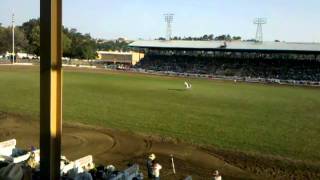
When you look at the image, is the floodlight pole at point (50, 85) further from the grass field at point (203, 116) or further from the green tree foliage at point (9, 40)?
the green tree foliage at point (9, 40)

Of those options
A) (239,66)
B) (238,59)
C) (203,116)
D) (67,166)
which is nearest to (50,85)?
(67,166)

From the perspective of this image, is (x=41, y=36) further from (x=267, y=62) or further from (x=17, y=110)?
(x=267, y=62)

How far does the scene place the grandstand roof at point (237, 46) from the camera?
80.7 metres

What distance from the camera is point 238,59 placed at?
92188mm

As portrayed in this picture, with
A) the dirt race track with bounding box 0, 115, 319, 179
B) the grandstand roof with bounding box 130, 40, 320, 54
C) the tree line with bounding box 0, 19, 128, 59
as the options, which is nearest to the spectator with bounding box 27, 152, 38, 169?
the dirt race track with bounding box 0, 115, 319, 179

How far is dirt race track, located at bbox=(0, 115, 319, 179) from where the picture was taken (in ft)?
50.5

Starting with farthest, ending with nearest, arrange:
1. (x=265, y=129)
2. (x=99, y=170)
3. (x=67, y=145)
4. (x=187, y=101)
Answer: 1. (x=187, y=101)
2. (x=265, y=129)
3. (x=67, y=145)
4. (x=99, y=170)

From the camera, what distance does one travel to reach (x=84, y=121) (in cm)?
2459

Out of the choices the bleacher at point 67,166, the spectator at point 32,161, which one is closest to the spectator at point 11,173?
the bleacher at point 67,166

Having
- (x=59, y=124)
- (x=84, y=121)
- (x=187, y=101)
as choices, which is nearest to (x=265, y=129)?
(x=84, y=121)

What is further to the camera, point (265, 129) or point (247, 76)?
point (247, 76)

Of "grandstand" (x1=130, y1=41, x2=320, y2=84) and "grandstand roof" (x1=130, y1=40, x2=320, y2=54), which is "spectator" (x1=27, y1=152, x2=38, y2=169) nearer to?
"grandstand" (x1=130, y1=41, x2=320, y2=84)

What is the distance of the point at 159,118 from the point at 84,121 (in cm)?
450

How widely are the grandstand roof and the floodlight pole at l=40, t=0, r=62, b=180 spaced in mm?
75737
